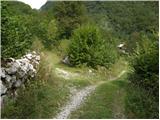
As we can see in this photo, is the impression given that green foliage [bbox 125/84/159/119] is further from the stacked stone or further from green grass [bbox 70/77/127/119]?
the stacked stone

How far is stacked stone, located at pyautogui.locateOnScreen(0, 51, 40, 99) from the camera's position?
14.0m

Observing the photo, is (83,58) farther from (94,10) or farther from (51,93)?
(94,10)

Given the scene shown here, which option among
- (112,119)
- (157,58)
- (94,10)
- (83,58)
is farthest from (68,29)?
(94,10)

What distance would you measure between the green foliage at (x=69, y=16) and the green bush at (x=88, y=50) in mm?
9285

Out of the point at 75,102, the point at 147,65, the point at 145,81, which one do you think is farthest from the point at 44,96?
the point at 147,65

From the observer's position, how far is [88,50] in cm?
2552

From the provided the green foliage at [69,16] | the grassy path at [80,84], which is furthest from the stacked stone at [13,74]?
the green foliage at [69,16]

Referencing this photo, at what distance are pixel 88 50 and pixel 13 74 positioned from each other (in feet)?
37.2

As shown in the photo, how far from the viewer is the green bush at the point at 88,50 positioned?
25219 millimetres

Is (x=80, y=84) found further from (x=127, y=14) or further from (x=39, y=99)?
(x=127, y=14)

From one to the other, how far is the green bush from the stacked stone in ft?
29.8

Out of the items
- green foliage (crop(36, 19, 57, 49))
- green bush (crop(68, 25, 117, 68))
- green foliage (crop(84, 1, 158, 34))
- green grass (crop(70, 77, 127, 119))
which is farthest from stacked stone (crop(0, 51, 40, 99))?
green foliage (crop(84, 1, 158, 34))

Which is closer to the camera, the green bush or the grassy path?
the grassy path

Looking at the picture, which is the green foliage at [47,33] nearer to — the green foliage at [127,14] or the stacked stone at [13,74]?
the stacked stone at [13,74]
